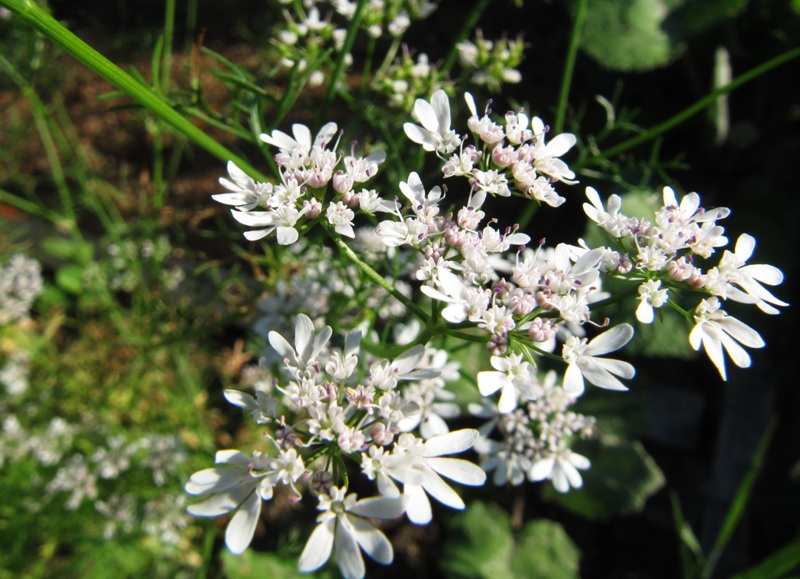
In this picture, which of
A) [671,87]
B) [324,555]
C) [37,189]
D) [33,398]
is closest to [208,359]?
[33,398]

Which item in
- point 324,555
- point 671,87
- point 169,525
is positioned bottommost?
point 169,525

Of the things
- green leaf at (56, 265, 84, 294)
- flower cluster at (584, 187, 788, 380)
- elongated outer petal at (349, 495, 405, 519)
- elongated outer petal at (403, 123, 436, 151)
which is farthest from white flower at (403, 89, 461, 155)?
green leaf at (56, 265, 84, 294)

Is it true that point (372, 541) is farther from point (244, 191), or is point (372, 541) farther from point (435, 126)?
point (435, 126)

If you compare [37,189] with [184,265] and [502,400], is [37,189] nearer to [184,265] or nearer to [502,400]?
[184,265]

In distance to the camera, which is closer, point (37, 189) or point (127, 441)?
point (127, 441)

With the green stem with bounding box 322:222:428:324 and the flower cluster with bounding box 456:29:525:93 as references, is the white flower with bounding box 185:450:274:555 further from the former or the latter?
the flower cluster with bounding box 456:29:525:93

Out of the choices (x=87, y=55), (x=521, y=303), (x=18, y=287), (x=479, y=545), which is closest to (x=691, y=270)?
(x=521, y=303)
